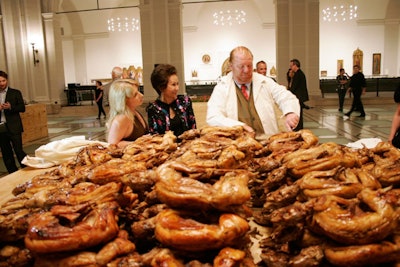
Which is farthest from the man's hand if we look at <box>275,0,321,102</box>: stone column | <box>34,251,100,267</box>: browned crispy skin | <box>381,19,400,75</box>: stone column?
<box>381,19,400,75</box>: stone column

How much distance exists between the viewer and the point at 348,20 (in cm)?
2653

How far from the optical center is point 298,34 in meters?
17.3

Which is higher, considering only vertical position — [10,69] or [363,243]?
[10,69]

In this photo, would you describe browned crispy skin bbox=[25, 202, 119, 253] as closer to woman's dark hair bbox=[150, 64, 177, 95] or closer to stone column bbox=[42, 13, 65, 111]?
woman's dark hair bbox=[150, 64, 177, 95]

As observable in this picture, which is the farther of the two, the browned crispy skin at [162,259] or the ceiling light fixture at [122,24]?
the ceiling light fixture at [122,24]

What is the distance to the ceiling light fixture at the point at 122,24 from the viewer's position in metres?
28.6

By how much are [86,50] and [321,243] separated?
30.4 meters

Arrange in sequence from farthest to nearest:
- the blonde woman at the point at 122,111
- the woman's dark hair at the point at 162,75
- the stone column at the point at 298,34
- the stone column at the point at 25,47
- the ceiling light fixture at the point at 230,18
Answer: the ceiling light fixture at the point at 230,18 → the stone column at the point at 25,47 → the stone column at the point at 298,34 → the woman's dark hair at the point at 162,75 → the blonde woman at the point at 122,111

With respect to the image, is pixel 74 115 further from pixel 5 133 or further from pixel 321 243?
pixel 321 243

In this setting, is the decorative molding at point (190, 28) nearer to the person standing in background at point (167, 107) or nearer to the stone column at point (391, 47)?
the stone column at point (391, 47)

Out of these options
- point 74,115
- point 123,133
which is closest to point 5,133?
point 123,133

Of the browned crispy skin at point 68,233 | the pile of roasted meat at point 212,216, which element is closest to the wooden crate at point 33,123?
the pile of roasted meat at point 212,216

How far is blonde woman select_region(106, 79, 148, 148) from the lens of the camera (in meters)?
4.09

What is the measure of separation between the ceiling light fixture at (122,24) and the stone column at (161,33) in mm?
11072
